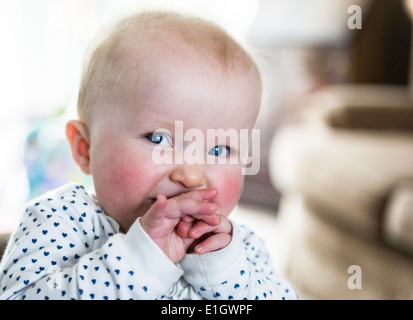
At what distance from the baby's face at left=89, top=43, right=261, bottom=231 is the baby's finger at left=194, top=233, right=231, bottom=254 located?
6cm

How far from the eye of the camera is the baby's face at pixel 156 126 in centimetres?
54

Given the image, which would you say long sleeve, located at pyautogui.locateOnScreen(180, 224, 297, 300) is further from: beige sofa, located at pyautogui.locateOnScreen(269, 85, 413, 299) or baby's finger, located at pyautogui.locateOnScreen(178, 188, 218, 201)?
beige sofa, located at pyautogui.locateOnScreen(269, 85, 413, 299)

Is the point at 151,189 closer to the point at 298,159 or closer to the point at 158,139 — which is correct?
the point at 158,139

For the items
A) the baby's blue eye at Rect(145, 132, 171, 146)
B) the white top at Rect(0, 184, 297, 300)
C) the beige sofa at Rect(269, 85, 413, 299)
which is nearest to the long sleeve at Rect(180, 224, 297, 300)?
the white top at Rect(0, 184, 297, 300)

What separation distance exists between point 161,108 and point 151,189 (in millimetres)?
85

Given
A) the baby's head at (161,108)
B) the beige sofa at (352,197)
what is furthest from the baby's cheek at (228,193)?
the beige sofa at (352,197)

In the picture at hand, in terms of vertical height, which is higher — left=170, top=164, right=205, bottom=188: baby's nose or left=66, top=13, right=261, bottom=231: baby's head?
left=66, top=13, right=261, bottom=231: baby's head

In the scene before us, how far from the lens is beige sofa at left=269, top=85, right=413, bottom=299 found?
138 cm

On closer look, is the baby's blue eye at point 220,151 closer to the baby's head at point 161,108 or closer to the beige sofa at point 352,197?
the baby's head at point 161,108

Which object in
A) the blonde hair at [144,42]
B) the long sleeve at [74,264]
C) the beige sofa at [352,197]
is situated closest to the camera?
the long sleeve at [74,264]

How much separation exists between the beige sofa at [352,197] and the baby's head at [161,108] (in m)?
0.85

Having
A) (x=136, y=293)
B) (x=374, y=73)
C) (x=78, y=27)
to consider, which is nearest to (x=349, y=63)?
(x=374, y=73)

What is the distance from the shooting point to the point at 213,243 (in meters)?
0.51
